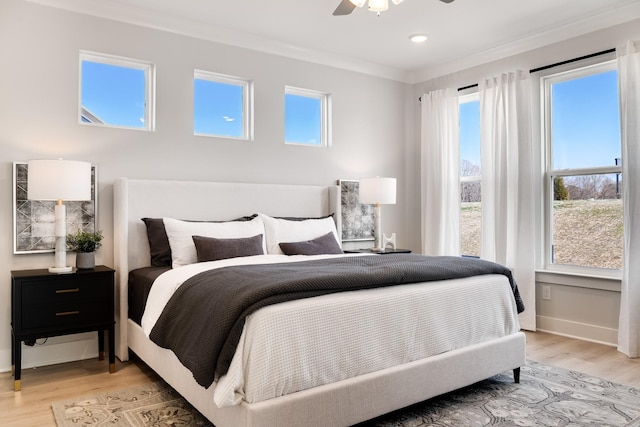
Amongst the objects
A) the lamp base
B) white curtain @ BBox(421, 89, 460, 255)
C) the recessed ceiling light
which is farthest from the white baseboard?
the lamp base

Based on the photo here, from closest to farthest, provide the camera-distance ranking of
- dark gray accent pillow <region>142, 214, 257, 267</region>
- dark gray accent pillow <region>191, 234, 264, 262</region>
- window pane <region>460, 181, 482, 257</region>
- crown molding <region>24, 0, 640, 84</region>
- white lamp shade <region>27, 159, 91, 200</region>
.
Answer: white lamp shade <region>27, 159, 91, 200</region> < dark gray accent pillow <region>191, 234, 264, 262</region> < dark gray accent pillow <region>142, 214, 257, 267</region> < crown molding <region>24, 0, 640, 84</region> < window pane <region>460, 181, 482, 257</region>

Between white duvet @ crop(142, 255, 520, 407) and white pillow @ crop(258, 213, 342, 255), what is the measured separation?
43.4 inches

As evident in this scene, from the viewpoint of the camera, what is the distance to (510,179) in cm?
452

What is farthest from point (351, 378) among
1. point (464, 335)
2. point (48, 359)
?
point (48, 359)

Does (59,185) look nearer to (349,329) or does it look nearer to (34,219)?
(34,219)

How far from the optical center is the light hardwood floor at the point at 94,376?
8.88 feet

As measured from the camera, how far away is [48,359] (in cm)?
351

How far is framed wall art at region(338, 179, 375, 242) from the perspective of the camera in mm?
5070

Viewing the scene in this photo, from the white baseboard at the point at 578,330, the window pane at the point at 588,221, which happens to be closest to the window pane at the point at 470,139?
the window pane at the point at 588,221

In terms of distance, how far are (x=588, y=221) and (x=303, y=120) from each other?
2.85 m

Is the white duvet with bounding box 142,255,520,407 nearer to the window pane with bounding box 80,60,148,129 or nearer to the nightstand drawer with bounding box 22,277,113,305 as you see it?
the nightstand drawer with bounding box 22,277,113,305

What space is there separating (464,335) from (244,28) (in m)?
3.16

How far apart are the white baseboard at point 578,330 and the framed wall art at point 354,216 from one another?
1.88m

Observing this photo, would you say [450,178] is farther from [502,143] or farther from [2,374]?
[2,374]
